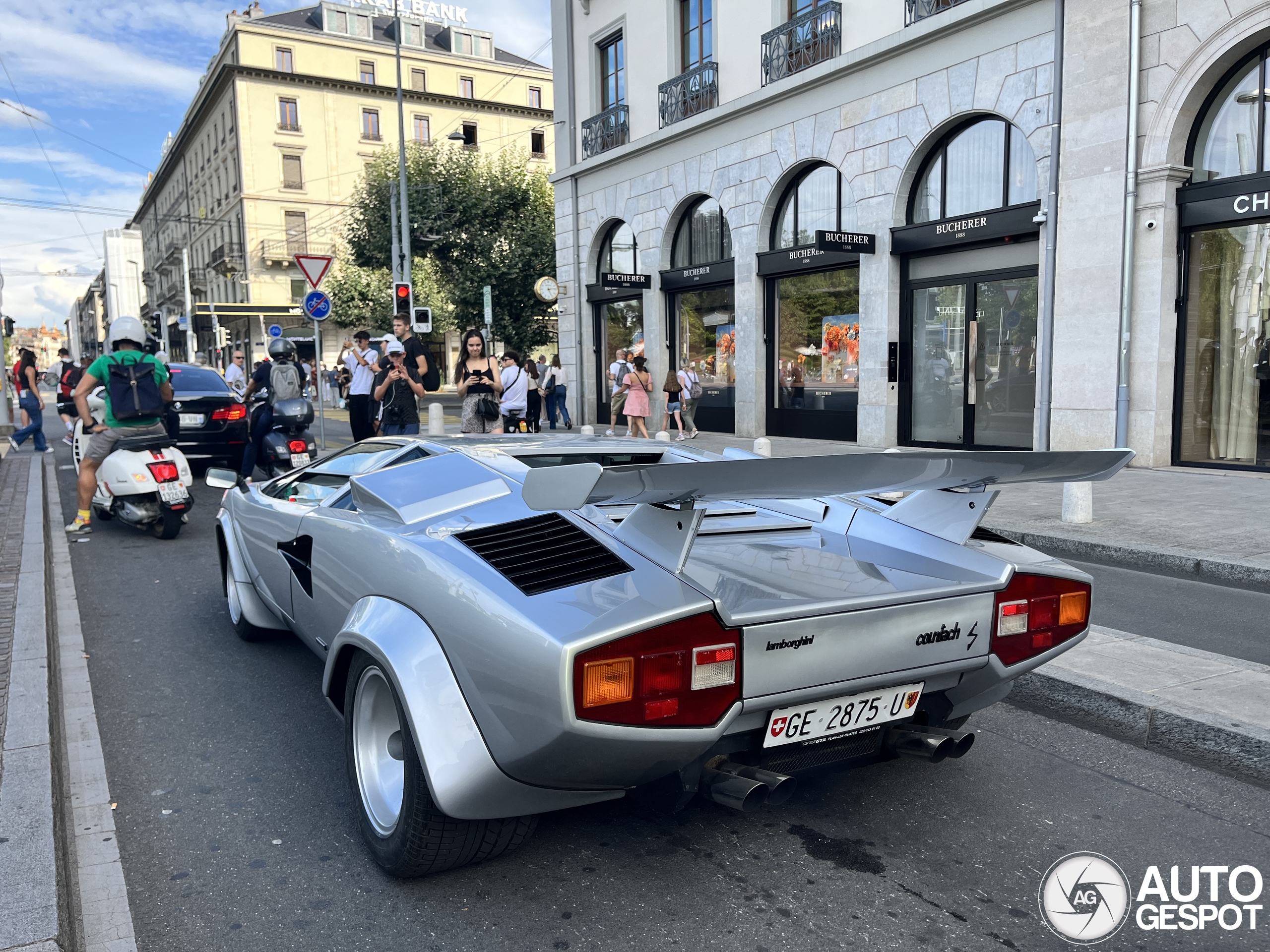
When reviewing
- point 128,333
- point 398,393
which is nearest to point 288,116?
point 398,393

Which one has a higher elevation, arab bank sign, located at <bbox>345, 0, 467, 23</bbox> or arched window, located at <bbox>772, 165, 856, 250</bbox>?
arab bank sign, located at <bbox>345, 0, 467, 23</bbox>

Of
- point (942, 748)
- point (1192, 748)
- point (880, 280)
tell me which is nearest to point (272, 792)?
point (942, 748)

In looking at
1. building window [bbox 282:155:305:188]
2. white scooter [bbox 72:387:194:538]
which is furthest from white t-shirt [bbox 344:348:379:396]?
building window [bbox 282:155:305:188]

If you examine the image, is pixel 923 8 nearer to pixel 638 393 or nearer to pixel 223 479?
pixel 638 393

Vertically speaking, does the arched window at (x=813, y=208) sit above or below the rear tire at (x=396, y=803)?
above

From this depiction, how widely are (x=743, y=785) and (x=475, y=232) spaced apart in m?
34.9

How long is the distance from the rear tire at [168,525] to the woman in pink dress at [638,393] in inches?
376

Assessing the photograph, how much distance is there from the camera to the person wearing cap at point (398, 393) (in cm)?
973

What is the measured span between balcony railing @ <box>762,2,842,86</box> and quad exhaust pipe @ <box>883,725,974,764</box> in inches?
581

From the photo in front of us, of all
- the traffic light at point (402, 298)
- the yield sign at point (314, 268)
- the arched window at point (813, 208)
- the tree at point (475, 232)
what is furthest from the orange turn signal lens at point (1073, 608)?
the tree at point (475, 232)

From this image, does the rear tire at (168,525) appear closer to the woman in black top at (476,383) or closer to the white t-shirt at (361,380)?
the woman in black top at (476,383)

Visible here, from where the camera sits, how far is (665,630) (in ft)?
7.18

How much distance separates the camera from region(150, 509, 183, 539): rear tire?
26.1 feet

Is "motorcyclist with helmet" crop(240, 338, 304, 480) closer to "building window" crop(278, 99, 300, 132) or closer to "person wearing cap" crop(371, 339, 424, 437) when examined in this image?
"person wearing cap" crop(371, 339, 424, 437)
